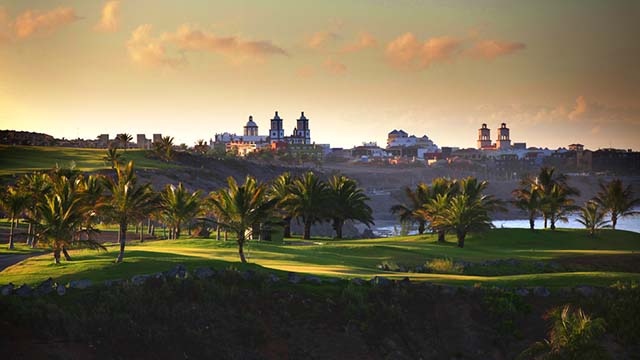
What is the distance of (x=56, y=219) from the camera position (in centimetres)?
3391

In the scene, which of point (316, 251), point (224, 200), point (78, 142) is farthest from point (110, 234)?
point (78, 142)

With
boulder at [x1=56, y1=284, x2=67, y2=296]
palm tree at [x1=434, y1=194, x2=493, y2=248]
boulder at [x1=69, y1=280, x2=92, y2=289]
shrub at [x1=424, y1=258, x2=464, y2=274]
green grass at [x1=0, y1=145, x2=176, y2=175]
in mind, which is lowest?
shrub at [x1=424, y1=258, x2=464, y2=274]

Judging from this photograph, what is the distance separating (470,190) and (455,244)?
9320 millimetres

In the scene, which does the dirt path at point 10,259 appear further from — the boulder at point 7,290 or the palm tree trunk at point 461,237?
the palm tree trunk at point 461,237

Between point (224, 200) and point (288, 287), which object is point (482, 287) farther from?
point (224, 200)

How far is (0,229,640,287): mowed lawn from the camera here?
31875 mm

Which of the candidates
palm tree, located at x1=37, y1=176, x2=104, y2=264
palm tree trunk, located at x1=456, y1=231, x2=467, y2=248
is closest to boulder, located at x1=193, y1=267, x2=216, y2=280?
palm tree, located at x1=37, y1=176, x2=104, y2=264

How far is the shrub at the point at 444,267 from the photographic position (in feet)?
137

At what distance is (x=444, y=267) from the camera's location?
42438mm

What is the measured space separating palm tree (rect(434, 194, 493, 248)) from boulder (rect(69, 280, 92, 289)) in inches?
1375

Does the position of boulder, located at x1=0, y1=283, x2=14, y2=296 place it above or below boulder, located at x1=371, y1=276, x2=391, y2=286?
above

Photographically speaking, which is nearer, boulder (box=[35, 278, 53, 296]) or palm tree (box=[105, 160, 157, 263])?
boulder (box=[35, 278, 53, 296])

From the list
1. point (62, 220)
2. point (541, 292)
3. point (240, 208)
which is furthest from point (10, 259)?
point (541, 292)

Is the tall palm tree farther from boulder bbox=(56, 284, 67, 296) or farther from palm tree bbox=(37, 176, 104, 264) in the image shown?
boulder bbox=(56, 284, 67, 296)
